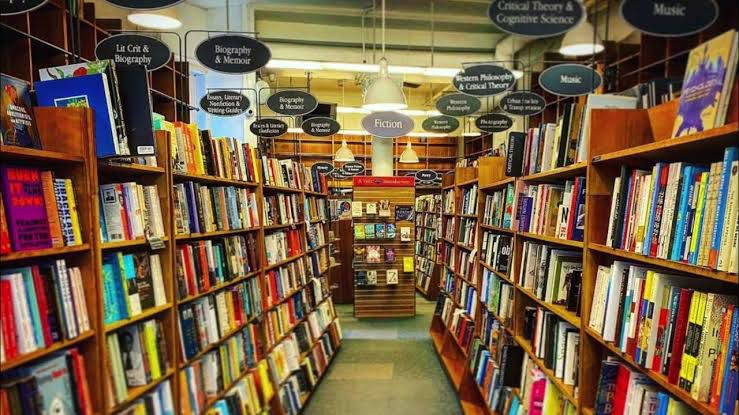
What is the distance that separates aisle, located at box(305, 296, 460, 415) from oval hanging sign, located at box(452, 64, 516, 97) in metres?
2.76

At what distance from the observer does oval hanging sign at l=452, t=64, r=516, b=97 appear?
382cm

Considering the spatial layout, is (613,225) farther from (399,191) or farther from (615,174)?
(399,191)

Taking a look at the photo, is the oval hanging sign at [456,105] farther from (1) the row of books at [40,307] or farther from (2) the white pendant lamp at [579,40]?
(1) the row of books at [40,307]

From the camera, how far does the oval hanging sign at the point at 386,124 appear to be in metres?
4.73

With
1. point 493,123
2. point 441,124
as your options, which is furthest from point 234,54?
point 441,124

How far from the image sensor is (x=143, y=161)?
2.00 meters

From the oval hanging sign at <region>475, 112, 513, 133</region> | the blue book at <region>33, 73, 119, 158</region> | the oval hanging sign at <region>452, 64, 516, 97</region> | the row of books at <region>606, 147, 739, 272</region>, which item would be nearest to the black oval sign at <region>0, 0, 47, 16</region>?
the blue book at <region>33, 73, 119, 158</region>

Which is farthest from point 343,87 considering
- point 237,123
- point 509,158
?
point 509,158

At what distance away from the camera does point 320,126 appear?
18.0 ft

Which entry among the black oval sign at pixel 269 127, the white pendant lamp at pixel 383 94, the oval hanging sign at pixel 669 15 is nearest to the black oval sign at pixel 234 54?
the white pendant lamp at pixel 383 94

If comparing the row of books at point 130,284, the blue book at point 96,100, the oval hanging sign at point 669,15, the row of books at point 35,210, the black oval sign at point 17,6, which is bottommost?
the row of books at point 130,284

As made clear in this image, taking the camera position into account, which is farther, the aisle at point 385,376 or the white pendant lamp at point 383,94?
the aisle at point 385,376

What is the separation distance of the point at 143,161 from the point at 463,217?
11.8 feet

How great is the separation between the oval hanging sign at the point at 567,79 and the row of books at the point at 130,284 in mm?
3560
